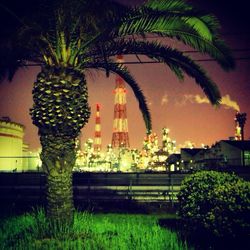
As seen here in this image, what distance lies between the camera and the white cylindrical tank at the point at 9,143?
39.2 metres

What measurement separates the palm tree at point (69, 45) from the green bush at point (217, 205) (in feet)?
9.04

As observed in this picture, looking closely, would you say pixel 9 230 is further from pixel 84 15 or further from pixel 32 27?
pixel 84 15

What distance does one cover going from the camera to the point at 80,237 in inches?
276

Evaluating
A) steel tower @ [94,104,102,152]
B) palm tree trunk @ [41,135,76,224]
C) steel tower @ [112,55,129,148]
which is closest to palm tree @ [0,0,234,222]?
palm tree trunk @ [41,135,76,224]

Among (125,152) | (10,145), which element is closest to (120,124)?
(125,152)

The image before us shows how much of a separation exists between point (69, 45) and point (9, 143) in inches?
1477

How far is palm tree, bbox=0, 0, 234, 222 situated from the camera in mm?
7023

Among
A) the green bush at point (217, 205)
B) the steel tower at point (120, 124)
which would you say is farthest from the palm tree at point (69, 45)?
the steel tower at point (120, 124)

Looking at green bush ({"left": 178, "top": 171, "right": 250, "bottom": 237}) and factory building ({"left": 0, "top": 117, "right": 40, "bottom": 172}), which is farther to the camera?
factory building ({"left": 0, "top": 117, "right": 40, "bottom": 172})

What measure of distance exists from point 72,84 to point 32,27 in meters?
1.51

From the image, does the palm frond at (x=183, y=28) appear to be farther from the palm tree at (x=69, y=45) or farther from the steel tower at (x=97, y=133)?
the steel tower at (x=97, y=133)

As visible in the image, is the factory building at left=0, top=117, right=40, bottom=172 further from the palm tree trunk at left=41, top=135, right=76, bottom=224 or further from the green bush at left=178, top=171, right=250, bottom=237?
the green bush at left=178, top=171, right=250, bottom=237

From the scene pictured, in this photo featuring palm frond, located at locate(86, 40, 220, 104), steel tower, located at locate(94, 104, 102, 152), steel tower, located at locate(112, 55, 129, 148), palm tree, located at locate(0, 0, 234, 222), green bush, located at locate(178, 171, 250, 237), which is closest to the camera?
green bush, located at locate(178, 171, 250, 237)

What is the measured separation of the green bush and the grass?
647mm
